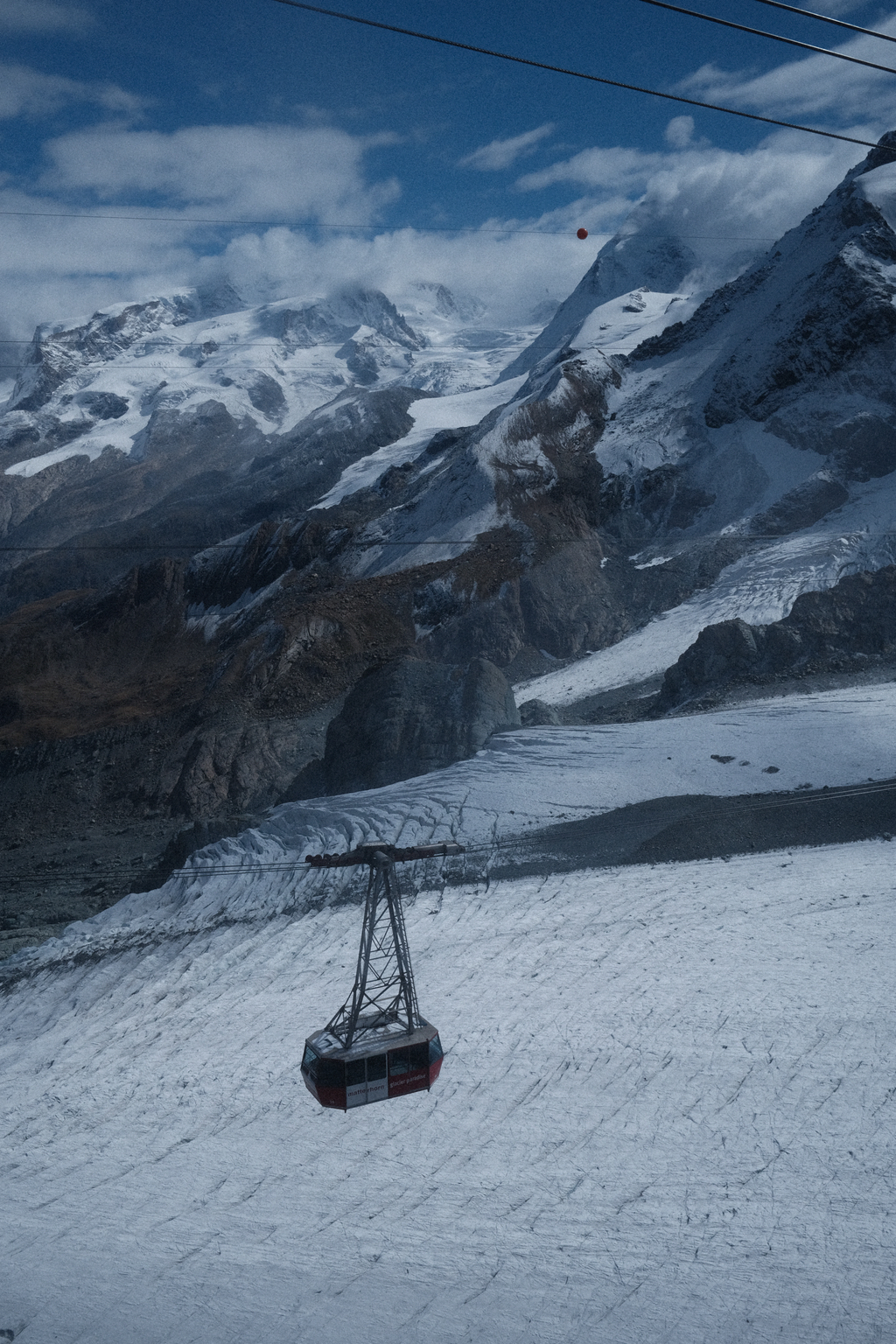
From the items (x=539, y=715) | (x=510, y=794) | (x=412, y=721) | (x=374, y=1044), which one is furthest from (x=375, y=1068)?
(x=539, y=715)

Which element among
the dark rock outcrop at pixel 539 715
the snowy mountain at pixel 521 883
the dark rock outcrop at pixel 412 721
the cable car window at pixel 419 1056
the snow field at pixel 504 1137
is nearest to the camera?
the snow field at pixel 504 1137

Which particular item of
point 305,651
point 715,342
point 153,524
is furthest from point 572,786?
point 153,524

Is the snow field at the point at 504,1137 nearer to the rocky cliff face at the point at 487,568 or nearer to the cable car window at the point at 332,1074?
the cable car window at the point at 332,1074

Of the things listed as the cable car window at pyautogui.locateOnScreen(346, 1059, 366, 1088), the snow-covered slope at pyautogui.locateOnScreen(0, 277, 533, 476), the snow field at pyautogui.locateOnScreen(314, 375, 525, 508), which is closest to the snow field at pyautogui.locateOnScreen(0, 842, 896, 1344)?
the cable car window at pyautogui.locateOnScreen(346, 1059, 366, 1088)

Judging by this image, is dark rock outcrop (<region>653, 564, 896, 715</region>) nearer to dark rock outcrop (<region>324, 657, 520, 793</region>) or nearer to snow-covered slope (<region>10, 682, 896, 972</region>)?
snow-covered slope (<region>10, 682, 896, 972</region>)

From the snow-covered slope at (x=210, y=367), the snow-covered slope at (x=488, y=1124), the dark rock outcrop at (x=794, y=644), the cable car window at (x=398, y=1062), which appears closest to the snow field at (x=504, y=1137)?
the snow-covered slope at (x=488, y=1124)

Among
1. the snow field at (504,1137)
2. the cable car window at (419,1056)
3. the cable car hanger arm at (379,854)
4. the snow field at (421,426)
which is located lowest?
the snow field at (504,1137)
